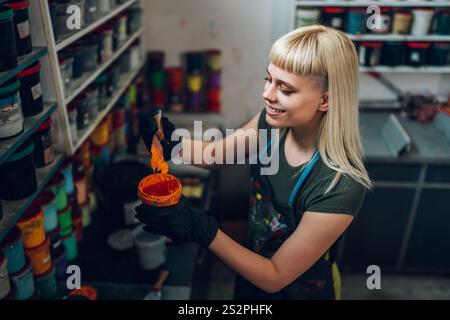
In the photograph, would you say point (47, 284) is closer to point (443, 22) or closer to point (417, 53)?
point (417, 53)

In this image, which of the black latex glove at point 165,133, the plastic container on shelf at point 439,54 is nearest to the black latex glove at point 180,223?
the black latex glove at point 165,133

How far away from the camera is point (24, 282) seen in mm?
1770

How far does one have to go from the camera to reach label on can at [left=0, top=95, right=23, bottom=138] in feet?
5.13

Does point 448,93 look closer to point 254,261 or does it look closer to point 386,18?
point 386,18

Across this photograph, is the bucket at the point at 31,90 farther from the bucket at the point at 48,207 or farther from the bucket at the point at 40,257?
the bucket at the point at 40,257

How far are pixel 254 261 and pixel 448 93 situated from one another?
2.67 metres

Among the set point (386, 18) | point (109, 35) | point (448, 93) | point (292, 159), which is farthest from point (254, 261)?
point (448, 93)

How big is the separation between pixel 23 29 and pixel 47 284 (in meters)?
1.03

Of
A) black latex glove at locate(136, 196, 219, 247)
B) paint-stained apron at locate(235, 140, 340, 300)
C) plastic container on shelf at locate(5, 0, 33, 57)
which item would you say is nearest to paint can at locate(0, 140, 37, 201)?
plastic container on shelf at locate(5, 0, 33, 57)

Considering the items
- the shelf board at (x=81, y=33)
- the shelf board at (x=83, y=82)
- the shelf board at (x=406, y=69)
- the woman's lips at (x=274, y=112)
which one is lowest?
the shelf board at (x=406, y=69)

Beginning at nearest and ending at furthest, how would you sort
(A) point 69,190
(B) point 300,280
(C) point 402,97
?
(B) point 300,280
(A) point 69,190
(C) point 402,97

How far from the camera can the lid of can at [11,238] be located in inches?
65.8

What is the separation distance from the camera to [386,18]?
10.1 feet

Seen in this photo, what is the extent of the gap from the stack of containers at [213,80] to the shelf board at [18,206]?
1749 mm
